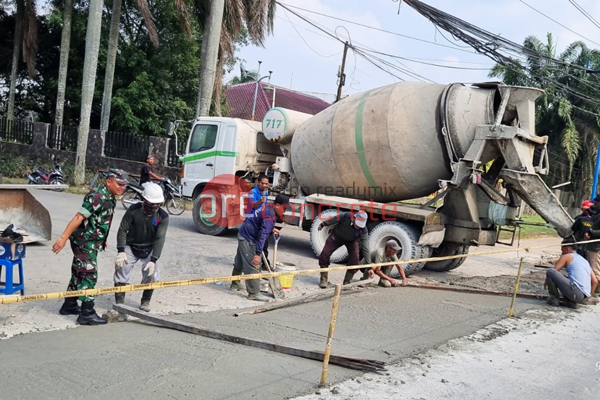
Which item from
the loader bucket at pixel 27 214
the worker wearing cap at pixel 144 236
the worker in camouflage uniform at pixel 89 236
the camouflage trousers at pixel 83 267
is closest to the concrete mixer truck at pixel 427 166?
the loader bucket at pixel 27 214

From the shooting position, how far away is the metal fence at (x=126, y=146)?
62.4 feet

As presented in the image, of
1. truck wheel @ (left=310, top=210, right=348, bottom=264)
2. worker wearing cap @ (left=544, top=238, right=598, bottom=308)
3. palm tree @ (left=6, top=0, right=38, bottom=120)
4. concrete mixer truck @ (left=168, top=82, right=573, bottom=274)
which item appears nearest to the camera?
worker wearing cap @ (left=544, top=238, right=598, bottom=308)

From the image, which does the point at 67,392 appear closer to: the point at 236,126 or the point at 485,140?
the point at 485,140

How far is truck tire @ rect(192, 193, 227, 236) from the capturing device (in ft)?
38.4

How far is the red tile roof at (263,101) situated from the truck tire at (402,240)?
2721 cm

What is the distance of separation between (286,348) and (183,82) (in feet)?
67.2

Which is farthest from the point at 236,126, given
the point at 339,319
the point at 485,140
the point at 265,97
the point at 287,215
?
the point at 265,97

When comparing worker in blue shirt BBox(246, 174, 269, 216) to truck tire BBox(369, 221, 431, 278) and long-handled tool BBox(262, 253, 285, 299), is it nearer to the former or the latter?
long-handled tool BBox(262, 253, 285, 299)

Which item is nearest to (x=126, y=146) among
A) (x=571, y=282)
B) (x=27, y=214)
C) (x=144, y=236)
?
(x=27, y=214)

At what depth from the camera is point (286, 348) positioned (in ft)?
15.0

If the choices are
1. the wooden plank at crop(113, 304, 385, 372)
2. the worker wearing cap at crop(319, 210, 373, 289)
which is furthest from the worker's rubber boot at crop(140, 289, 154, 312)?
the worker wearing cap at crop(319, 210, 373, 289)

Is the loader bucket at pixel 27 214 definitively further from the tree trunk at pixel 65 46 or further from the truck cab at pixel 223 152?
the tree trunk at pixel 65 46

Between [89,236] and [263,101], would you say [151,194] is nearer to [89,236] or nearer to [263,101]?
[89,236]

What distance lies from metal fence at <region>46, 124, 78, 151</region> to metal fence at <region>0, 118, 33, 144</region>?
4.55 ft
